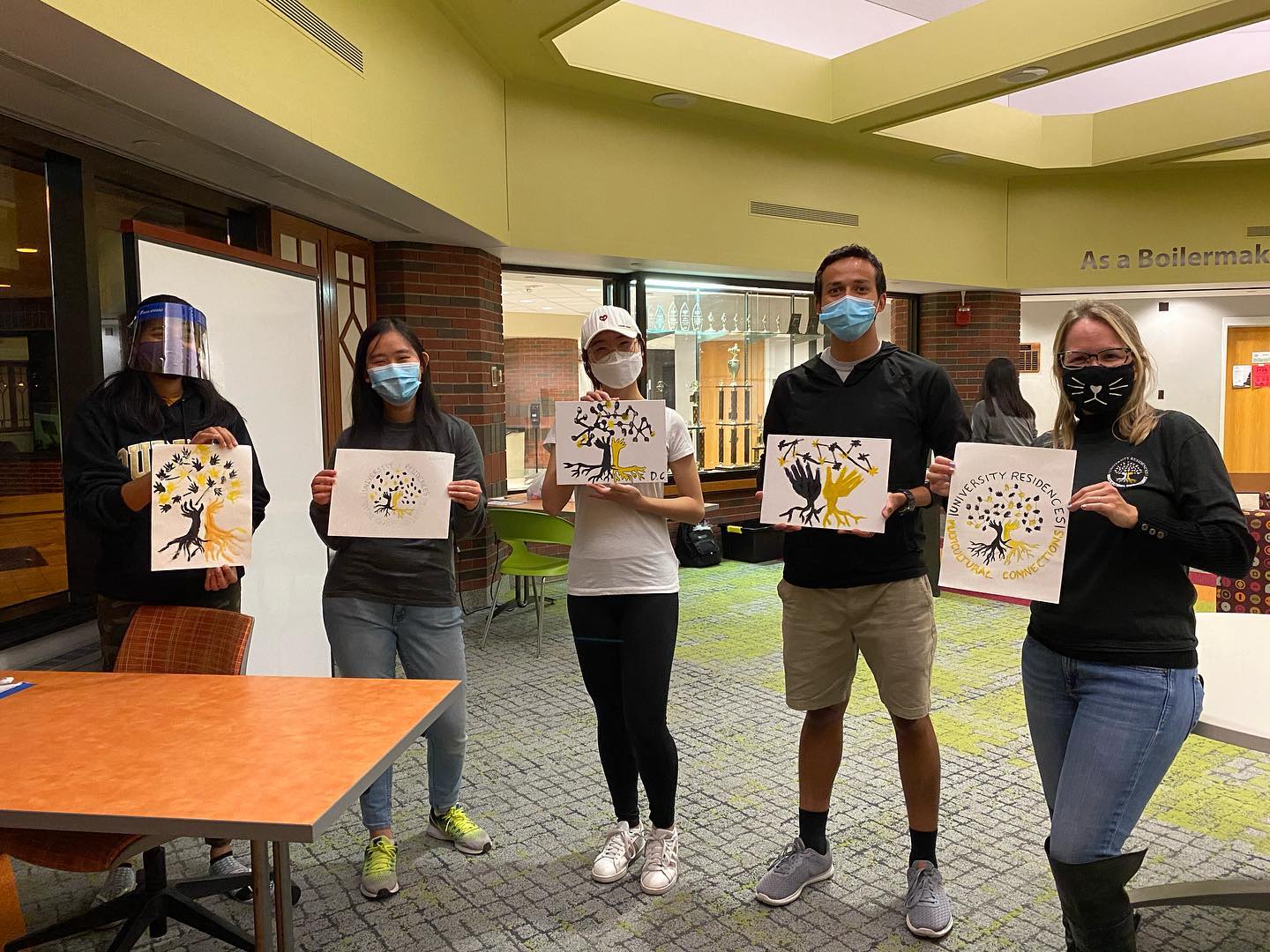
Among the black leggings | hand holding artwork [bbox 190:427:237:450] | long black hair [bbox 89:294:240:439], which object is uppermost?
long black hair [bbox 89:294:240:439]

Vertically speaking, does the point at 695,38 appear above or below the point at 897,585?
above

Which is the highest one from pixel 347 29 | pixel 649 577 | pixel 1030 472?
pixel 347 29

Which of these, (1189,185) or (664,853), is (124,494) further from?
(1189,185)

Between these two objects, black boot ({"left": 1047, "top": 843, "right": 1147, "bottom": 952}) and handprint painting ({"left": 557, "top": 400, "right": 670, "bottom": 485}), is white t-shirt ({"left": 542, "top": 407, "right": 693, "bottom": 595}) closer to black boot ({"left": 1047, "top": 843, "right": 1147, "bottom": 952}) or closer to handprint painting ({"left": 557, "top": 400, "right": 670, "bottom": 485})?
handprint painting ({"left": 557, "top": 400, "right": 670, "bottom": 485})

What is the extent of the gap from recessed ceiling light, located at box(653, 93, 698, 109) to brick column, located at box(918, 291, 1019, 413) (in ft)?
13.2

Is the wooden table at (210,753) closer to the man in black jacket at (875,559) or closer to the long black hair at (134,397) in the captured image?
the long black hair at (134,397)

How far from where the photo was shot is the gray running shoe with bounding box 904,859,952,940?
2.24 meters

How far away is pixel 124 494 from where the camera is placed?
2178mm

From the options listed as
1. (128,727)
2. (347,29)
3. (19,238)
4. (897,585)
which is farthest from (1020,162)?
(128,727)

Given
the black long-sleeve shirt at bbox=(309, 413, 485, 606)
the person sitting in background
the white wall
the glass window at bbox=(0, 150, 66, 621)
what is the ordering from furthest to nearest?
1. the white wall
2. the person sitting in background
3. the glass window at bbox=(0, 150, 66, 621)
4. the black long-sleeve shirt at bbox=(309, 413, 485, 606)

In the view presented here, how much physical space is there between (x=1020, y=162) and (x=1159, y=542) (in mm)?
7252

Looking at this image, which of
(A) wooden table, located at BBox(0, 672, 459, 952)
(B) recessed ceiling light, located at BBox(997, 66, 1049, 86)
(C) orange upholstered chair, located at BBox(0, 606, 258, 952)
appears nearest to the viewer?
(A) wooden table, located at BBox(0, 672, 459, 952)

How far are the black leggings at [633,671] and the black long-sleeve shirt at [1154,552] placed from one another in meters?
1.00

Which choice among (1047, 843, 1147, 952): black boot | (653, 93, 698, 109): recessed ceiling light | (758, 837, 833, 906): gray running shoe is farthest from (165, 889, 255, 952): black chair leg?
(653, 93, 698, 109): recessed ceiling light
